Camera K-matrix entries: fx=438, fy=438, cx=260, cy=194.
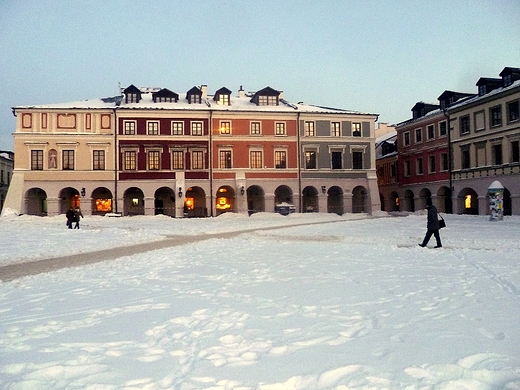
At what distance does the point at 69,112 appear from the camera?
4103cm

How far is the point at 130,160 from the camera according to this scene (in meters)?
42.0

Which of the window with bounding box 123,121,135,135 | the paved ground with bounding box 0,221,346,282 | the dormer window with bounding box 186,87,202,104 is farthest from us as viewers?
the dormer window with bounding box 186,87,202,104

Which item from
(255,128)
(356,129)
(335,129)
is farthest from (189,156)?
(356,129)

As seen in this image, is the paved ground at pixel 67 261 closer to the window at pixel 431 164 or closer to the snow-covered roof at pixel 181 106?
the snow-covered roof at pixel 181 106

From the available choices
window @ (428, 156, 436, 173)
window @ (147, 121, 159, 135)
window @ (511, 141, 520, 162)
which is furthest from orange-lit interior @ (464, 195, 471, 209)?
window @ (147, 121, 159, 135)

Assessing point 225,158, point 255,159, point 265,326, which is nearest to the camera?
point 265,326

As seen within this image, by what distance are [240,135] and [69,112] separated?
1622cm

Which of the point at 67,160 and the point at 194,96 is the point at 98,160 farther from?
the point at 194,96

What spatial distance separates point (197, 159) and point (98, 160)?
30.6 feet

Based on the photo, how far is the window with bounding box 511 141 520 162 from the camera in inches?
1358

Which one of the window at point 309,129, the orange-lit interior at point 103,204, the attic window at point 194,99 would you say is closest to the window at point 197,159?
the attic window at point 194,99

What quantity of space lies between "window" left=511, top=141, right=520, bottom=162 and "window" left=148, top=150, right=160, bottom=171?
1217 inches

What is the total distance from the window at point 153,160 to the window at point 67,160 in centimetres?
715

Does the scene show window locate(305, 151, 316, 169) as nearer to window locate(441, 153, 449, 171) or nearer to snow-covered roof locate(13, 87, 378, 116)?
snow-covered roof locate(13, 87, 378, 116)
